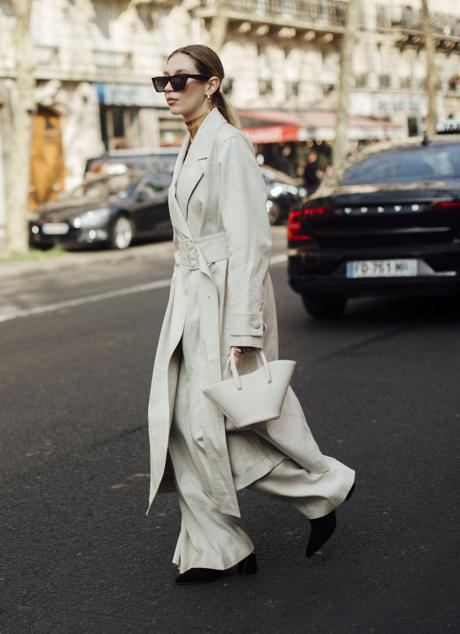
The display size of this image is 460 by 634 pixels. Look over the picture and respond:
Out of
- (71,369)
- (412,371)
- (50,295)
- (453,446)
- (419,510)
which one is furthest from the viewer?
(50,295)

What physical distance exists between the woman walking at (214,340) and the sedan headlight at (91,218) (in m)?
16.2

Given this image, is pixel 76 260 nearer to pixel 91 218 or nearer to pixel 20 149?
pixel 91 218

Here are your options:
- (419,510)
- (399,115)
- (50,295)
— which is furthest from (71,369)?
(399,115)

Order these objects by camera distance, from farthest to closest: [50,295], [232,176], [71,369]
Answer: [50,295] < [71,369] < [232,176]

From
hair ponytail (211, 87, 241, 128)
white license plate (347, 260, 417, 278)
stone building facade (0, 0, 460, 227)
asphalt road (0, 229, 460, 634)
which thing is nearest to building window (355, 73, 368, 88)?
stone building facade (0, 0, 460, 227)

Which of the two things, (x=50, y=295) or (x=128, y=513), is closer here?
(x=128, y=513)

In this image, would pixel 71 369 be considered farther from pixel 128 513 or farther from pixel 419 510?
pixel 419 510

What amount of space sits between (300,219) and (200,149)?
17.9 feet

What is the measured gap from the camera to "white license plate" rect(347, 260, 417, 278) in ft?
28.0

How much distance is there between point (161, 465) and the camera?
344 cm

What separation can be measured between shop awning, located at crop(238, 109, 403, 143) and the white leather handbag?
30869mm

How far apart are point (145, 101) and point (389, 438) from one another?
30.6 m

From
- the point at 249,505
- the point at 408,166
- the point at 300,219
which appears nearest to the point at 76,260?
the point at 300,219

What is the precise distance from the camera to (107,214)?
19.8m
